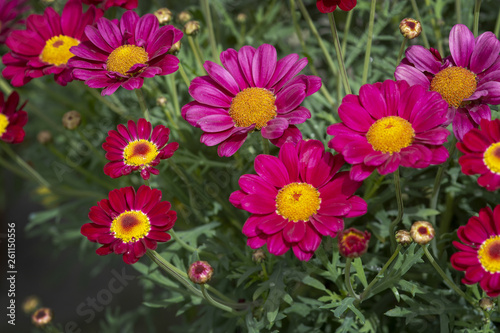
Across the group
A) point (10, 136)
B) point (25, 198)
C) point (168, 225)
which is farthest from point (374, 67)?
point (25, 198)

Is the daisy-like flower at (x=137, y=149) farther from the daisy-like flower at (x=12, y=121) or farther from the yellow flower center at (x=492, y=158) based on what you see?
the yellow flower center at (x=492, y=158)

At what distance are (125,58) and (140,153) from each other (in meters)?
0.19

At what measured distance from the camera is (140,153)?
990 mm

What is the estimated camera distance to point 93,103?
67.4 inches

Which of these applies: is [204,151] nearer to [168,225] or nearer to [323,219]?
[168,225]

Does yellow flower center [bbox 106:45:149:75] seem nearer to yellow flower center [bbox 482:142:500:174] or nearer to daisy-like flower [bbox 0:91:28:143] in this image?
daisy-like flower [bbox 0:91:28:143]

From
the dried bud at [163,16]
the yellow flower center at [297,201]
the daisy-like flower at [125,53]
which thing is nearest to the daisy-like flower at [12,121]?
the daisy-like flower at [125,53]

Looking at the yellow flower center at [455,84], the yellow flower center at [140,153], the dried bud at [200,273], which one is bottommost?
the dried bud at [200,273]

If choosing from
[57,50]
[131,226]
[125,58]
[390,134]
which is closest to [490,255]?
[390,134]

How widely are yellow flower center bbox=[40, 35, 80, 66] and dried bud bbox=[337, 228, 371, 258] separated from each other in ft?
2.43

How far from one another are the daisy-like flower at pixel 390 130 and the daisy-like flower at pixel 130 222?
12.8 inches

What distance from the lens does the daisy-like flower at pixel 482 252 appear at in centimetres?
81

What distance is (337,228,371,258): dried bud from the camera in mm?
846

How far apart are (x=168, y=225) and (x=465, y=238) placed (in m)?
0.49
